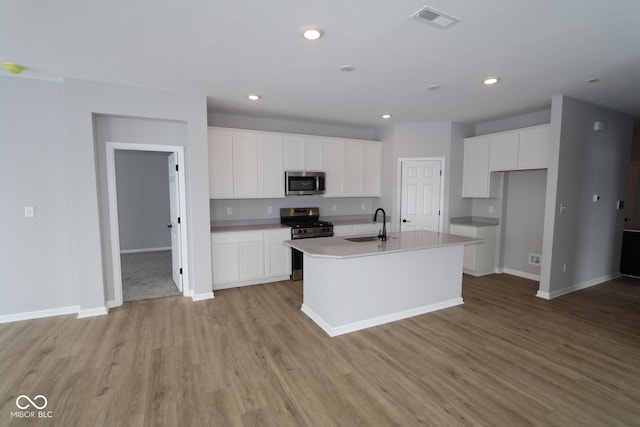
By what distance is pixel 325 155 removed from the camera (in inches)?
218

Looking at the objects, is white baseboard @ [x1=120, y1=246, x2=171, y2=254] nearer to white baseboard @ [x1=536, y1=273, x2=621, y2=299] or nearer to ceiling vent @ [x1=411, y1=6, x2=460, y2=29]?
ceiling vent @ [x1=411, y1=6, x2=460, y2=29]

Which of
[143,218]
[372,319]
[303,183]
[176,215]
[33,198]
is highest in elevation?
[303,183]

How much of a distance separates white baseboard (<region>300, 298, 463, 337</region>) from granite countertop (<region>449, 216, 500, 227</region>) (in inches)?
74.3

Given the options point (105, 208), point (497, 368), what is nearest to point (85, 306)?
point (105, 208)

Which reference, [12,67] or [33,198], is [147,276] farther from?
[12,67]

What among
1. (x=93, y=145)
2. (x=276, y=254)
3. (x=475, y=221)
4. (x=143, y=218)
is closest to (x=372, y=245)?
(x=276, y=254)

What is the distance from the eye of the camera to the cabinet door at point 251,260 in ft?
15.3

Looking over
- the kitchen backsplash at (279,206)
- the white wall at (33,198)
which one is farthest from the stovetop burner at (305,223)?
the white wall at (33,198)

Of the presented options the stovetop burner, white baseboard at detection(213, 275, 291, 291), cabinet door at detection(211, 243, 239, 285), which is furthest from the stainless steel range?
cabinet door at detection(211, 243, 239, 285)

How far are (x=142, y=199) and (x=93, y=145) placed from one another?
4.16 m

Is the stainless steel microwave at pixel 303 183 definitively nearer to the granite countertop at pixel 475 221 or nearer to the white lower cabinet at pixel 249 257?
the white lower cabinet at pixel 249 257

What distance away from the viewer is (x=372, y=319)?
3.40m

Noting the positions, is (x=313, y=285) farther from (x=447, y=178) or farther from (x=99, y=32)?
(x=447, y=178)

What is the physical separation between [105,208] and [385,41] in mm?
3752
